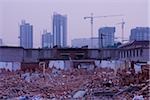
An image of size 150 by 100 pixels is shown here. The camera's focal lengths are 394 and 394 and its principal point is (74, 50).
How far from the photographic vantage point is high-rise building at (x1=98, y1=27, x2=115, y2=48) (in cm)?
3672

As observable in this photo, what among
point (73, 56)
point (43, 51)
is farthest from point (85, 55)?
point (43, 51)

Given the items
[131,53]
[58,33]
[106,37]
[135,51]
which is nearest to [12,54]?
[58,33]

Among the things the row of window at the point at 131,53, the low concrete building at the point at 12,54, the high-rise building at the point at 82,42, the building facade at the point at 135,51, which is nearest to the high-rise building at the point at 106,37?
the high-rise building at the point at 82,42

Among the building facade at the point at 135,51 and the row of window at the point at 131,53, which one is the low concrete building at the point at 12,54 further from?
the row of window at the point at 131,53

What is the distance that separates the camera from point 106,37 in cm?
4166

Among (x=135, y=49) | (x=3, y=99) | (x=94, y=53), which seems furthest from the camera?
(x=94, y=53)

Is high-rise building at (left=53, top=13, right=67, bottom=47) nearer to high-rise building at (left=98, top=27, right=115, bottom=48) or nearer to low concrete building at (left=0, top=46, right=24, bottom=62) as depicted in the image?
high-rise building at (left=98, top=27, right=115, bottom=48)

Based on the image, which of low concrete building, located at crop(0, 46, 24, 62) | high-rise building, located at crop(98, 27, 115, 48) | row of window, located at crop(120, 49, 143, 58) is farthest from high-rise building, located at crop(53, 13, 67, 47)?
row of window, located at crop(120, 49, 143, 58)

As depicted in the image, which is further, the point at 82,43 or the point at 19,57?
the point at 82,43

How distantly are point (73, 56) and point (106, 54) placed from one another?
363cm

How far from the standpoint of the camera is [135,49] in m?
31.7

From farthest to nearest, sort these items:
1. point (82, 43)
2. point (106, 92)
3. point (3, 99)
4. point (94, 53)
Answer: point (82, 43) → point (94, 53) → point (106, 92) → point (3, 99)

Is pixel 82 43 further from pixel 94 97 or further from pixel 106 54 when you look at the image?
pixel 94 97

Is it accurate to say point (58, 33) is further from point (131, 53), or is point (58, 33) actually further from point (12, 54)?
point (131, 53)
